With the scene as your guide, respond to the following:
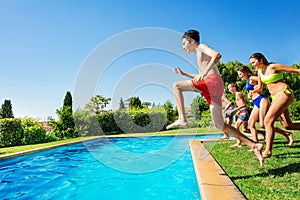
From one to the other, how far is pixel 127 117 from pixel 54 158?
1096 cm

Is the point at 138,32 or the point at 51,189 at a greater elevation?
the point at 138,32

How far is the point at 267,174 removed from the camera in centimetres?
386

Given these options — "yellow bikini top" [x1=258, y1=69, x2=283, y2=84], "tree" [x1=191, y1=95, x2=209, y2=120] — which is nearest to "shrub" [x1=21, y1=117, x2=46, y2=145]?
"tree" [x1=191, y1=95, x2=209, y2=120]

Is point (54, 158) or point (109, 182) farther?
point (54, 158)

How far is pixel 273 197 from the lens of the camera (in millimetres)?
2811

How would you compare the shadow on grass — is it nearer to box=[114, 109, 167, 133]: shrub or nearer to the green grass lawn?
the green grass lawn

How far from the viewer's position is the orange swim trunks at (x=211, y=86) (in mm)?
3435

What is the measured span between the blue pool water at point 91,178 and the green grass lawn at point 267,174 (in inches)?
36.5

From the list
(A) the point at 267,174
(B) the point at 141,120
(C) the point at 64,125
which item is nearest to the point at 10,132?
(C) the point at 64,125

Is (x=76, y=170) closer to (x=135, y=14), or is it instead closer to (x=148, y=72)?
(x=148, y=72)

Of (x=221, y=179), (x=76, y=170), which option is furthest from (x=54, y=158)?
(x=221, y=179)

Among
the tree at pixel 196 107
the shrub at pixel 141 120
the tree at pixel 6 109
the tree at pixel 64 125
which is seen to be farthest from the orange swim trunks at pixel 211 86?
the tree at pixel 6 109

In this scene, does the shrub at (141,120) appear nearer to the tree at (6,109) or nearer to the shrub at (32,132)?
the shrub at (32,132)

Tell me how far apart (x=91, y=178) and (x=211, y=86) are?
194 inches
